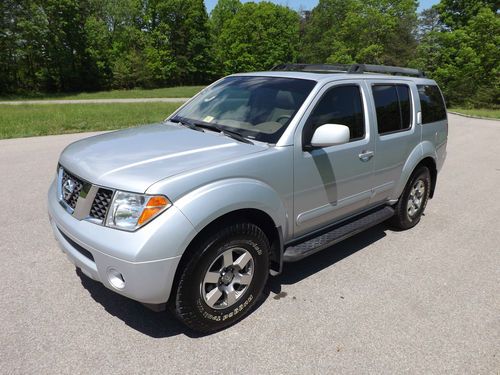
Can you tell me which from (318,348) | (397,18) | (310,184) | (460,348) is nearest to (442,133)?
(310,184)

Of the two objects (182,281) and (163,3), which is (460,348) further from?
(163,3)

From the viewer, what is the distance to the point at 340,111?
11.9 feet

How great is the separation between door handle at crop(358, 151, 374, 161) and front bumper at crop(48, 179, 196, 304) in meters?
2.01

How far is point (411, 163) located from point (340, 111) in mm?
1423

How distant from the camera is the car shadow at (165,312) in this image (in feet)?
9.61

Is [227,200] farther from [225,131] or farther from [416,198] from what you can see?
[416,198]

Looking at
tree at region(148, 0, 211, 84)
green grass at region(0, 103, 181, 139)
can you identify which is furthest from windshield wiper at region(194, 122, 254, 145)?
tree at region(148, 0, 211, 84)

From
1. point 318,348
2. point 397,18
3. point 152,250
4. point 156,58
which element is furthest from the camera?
point 156,58

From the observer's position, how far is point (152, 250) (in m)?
2.38

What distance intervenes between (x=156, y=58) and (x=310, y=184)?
50.4 m

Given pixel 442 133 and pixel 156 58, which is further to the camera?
pixel 156 58

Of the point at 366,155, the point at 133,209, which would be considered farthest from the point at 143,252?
the point at 366,155

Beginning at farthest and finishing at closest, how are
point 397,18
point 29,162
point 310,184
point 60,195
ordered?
point 397,18 < point 29,162 < point 310,184 < point 60,195

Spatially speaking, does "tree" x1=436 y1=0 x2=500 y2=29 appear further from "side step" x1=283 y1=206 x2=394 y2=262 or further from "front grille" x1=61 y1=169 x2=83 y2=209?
"front grille" x1=61 y1=169 x2=83 y2=209
